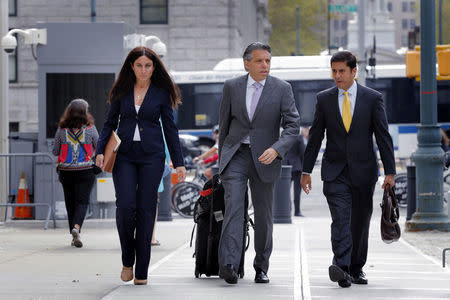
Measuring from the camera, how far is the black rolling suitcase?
9000 millimetres

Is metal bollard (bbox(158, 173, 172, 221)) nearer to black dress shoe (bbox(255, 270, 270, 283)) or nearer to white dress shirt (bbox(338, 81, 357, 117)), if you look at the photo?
black dress shoe (bbox(255, 270, 270, 283))

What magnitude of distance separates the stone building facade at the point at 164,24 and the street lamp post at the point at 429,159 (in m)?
31.1

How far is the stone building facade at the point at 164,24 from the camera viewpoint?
1836 inches

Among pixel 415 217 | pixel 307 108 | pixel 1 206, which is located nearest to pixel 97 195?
pixel 1 206

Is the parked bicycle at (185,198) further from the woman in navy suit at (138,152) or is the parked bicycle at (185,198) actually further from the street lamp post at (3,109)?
the woman in navy suit at (138,152)

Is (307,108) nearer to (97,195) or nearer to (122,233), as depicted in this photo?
(97,195)

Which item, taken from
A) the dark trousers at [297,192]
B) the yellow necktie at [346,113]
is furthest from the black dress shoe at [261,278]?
the dark trousers at [297,192]

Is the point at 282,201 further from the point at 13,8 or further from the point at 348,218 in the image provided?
the point at 13,8

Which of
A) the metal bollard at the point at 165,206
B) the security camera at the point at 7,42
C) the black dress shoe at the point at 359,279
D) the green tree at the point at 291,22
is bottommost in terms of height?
the metal bollard at the point at 165,206

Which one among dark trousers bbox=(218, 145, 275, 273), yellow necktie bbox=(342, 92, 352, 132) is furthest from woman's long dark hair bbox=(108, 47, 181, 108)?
yellow necktie bbox=(342, 92, 352, 132)

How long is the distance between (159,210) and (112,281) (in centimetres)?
914

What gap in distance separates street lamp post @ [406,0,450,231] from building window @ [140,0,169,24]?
105ft

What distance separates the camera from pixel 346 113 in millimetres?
8672

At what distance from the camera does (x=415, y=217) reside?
15.6 metres
